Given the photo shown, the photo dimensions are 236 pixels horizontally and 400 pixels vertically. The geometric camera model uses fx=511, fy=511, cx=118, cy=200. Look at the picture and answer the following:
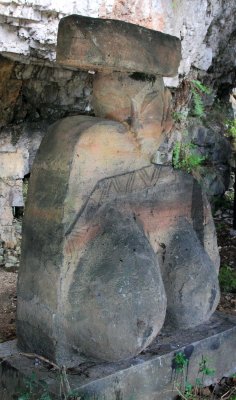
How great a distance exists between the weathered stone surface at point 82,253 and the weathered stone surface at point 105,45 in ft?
1.01

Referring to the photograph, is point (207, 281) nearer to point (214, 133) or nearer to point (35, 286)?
point (35, 286)

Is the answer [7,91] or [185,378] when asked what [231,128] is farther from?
[185,378]

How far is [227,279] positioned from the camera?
5.20 m

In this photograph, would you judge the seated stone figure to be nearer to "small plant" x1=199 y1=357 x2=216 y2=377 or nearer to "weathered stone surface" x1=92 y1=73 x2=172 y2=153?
"weathered stone surface" x1=92 y1=73 x2=172 y2=153

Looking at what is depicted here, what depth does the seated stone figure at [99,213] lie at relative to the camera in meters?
2.35

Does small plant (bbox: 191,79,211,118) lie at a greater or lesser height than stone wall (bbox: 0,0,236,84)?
lesser

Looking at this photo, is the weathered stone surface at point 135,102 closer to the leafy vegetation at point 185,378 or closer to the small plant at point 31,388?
the leafy vegetation at point 185,378

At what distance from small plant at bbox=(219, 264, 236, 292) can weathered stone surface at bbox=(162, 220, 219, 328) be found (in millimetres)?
2202

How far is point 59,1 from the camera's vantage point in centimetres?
503

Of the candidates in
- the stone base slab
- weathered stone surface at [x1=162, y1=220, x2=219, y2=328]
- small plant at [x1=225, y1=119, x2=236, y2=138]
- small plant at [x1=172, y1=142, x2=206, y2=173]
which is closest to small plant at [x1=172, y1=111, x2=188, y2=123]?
small plant at [x1=172, y1=142, x2=206, y2=173]

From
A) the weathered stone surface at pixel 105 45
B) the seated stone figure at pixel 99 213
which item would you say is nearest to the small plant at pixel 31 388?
the seated stone figure at pixel 99 213

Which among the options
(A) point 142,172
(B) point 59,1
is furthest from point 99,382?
(B) point 59,1

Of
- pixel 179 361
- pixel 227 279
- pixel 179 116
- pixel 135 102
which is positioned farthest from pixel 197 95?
pixel 179 361

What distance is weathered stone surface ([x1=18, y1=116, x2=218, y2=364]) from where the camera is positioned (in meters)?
2.37
